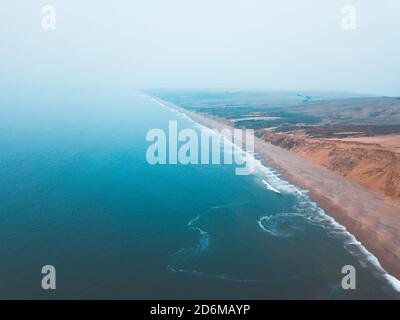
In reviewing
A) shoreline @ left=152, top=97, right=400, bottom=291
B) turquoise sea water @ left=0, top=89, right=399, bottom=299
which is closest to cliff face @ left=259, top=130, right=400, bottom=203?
shoreline @ left=152, top=97, right=400, bottom=291

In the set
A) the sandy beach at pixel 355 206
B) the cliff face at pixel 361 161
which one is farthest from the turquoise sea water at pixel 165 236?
the cliff face at pixel 361 161

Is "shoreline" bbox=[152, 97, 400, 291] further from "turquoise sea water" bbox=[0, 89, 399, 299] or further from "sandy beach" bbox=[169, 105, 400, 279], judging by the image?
"turquoise sea water" bbox=[0, 89, 399, 299]

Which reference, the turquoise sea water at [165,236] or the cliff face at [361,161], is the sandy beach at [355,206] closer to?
the cliff face at [361,161]

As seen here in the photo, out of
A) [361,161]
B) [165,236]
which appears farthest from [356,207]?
[165,236]

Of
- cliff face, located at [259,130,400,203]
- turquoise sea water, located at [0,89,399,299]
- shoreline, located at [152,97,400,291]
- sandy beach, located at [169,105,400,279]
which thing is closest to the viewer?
turquoise sea water, located at [0,89,399,299]

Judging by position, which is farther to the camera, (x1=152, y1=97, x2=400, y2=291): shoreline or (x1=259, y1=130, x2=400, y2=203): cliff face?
(x1=259, y1=130, x2=400, y2=203): cliff face

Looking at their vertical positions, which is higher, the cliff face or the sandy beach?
the cliff face
